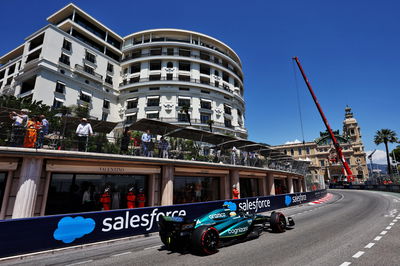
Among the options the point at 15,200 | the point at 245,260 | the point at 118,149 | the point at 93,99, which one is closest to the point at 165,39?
the point at 93,99

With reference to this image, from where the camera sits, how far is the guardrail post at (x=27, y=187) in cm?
897

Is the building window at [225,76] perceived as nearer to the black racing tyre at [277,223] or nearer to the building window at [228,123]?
the building window at [228,123]

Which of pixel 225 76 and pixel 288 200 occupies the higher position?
pixel 225 76

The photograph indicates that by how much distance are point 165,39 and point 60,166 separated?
146 feet

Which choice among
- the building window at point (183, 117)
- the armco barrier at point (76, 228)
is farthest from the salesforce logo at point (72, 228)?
the building window at point (183, 117)

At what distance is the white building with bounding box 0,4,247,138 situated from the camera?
35781 mm

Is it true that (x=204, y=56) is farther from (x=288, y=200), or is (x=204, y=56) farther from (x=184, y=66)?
(x=288, y=200)

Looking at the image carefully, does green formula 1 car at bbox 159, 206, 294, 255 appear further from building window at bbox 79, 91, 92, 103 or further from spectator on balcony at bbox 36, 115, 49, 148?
building window at bbox 79, 91, 92, 103

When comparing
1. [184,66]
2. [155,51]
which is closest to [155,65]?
[155,51]

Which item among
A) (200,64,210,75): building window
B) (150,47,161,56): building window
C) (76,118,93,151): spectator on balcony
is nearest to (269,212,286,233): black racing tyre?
(76,118,93,151): spectator on balcony

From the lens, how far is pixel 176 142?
15.0 meters

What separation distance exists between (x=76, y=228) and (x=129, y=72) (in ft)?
147

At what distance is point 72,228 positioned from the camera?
723 centimetres

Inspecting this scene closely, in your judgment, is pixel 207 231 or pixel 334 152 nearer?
pixel 207 231
